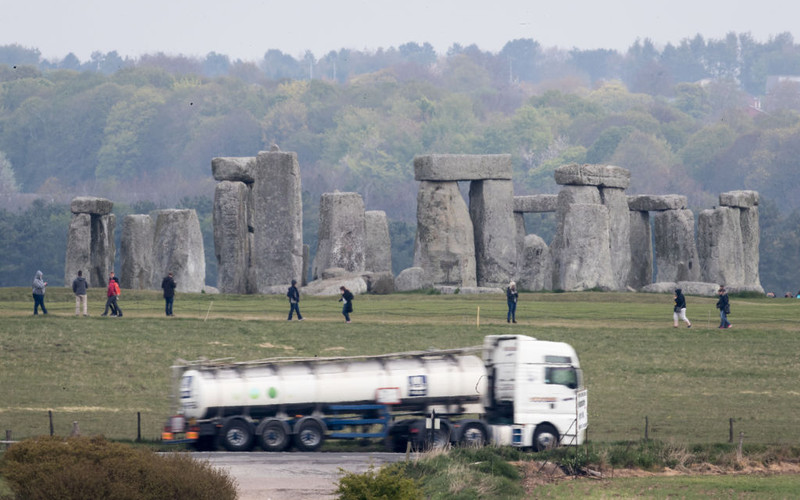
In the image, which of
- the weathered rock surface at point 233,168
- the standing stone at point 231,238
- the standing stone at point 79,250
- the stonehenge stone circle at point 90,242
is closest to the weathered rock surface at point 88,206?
the stonehenge stone circle at point 90,242

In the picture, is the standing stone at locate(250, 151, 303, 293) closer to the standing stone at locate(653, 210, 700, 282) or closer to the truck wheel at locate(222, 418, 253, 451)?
the standing stone at locate(653, 210, 700, 282)

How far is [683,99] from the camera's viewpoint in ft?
528

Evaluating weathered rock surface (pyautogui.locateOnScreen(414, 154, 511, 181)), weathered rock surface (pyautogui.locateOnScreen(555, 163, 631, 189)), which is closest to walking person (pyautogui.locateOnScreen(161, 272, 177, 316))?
weathered rock surface (pyautogui.locateOnScreen(414, 154, 511, 181))

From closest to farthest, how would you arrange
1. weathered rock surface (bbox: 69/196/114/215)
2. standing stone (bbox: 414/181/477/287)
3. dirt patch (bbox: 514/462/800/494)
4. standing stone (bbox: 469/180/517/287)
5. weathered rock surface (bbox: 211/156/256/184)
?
dirt patch (bbox: 514/462/800/494)
standing stone (bbox: 414/181/477/287)
weathered rock surface (bbox: 211/156/256/184)
standing stone (bbox: 469/180/517/287)
weathered rock surface (bbox: 69/196/114/215)

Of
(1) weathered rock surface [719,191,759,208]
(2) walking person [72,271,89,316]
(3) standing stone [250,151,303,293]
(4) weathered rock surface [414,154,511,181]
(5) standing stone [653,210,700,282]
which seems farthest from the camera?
(1) weathered rock surface [719,191,759,208]

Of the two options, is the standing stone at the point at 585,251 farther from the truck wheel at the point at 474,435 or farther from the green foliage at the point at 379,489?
the green foliage at the point at 379,489

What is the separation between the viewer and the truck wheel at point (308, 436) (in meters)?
26.1

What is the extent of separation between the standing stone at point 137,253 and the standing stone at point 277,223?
17.4 feet

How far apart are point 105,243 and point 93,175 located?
71.6 m

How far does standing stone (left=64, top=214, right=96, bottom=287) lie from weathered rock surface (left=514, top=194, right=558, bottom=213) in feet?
57.1

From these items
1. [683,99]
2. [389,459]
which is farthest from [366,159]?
[389,459]

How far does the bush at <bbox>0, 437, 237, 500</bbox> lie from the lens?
1952 cm

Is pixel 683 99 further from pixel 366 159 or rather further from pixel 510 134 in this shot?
pixel 366 159

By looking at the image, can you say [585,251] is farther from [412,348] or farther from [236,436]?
[236,436]
